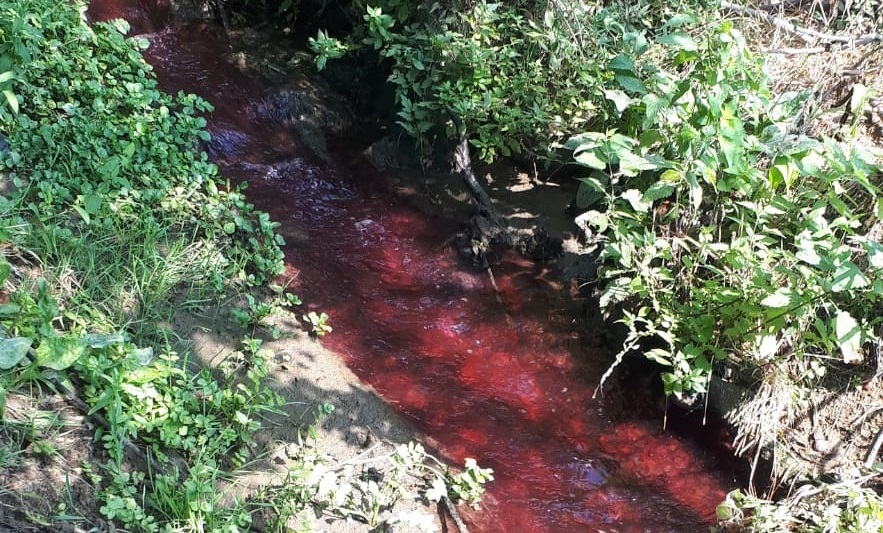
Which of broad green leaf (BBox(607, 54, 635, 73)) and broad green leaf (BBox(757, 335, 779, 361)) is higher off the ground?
broad green leaf (BBox(607, 54, 635, 73))

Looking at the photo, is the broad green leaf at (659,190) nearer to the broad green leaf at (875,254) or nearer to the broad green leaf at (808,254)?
the broad green leaf at (808,254)

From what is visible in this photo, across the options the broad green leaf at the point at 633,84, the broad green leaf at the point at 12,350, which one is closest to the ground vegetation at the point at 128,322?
the broad green leaf at the point at 12,350

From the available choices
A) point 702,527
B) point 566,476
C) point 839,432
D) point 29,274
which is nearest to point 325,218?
point 29,274

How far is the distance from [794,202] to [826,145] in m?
0.59

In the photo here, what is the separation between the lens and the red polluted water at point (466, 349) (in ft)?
12.1

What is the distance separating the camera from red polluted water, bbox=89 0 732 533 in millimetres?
3689

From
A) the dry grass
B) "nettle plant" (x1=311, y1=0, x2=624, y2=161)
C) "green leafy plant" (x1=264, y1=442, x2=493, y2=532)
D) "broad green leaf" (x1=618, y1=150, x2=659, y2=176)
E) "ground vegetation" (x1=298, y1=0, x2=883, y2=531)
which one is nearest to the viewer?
"green leafy plant" (x1=264, y1=442, x2=493, y2=532)

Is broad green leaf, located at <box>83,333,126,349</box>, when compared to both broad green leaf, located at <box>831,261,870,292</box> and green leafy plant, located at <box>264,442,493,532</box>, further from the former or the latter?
broad green leaf, located at <box>831,261,870,292</box>

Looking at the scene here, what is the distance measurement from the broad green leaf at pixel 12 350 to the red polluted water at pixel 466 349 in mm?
1711

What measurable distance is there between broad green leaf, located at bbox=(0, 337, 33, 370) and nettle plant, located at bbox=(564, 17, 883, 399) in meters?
2.89

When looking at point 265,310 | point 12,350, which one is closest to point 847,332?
point 265,310

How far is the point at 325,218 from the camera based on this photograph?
519 centimetres

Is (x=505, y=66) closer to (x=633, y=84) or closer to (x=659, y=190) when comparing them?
(x=633, y=84)

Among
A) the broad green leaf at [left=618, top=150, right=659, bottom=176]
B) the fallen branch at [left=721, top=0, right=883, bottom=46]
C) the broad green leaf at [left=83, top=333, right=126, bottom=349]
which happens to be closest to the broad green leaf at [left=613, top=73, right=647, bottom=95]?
the broad green leaf at [left=618, top=150, right=659, bottom=176]
